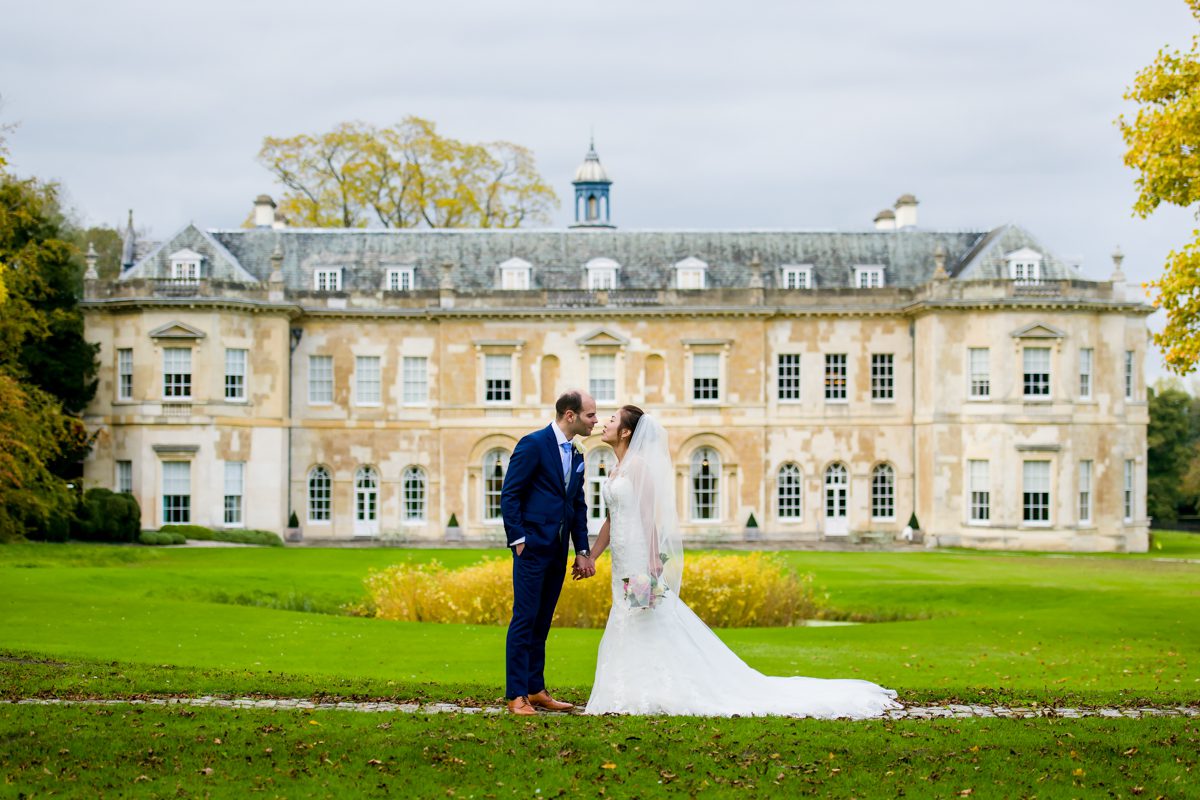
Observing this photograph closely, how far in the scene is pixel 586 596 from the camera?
22.6m

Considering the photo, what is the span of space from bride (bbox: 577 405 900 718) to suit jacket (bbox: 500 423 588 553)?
0.36 m

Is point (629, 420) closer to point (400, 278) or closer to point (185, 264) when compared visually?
point (185, 264)

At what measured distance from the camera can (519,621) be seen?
1118 centimetres

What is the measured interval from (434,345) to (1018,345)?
700 inches

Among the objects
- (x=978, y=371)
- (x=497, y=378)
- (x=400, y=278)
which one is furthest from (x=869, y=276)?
(x=400, y=278)

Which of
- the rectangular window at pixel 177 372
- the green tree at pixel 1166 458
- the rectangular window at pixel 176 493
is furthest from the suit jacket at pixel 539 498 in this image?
the green tree at pixel 1166 458

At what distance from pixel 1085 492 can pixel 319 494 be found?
2347 cm

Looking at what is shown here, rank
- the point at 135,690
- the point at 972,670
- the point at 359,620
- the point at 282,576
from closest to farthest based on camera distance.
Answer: the point at 135,690 → the point at 972,670 → the point at 359,620 → the point at 282,576

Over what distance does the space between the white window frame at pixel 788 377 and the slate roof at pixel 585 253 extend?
2.57m

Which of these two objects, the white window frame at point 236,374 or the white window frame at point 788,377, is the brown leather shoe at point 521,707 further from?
the white window frame at point 788,377

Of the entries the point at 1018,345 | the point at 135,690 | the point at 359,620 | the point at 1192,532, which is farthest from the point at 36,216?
the point at 1192,532

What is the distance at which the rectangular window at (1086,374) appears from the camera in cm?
4497

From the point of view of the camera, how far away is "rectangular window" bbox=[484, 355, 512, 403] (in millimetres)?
46562

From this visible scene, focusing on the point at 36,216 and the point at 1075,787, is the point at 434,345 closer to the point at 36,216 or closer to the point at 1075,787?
the point at 36,216
